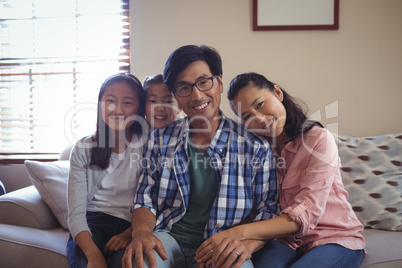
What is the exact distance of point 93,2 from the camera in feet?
7.48

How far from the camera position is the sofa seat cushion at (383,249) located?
1104 mm

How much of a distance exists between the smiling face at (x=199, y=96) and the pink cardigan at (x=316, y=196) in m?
0.34

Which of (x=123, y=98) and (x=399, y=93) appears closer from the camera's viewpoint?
(x=123, y=98)

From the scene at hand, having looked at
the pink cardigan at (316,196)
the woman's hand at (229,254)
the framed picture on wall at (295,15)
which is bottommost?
the woman's hand at (229,254)

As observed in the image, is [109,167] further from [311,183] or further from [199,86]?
[311,183]

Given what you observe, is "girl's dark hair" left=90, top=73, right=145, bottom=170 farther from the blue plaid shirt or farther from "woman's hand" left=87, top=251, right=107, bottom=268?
"woman's hand" left=87, top=251, right=107, bottom=268

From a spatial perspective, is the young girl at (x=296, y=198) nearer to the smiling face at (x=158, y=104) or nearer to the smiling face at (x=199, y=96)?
the smiling face at (x=199, y=96)

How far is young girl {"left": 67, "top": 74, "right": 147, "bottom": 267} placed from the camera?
Result: 1.24 metres

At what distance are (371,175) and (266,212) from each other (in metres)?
0.71

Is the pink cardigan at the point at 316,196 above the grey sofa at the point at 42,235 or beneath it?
above

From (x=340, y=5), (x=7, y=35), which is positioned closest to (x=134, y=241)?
(x=340, y=5)

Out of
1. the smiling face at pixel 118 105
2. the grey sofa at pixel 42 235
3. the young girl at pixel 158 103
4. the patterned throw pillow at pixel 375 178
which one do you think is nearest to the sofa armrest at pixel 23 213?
the grey sofa at pixel 42 235

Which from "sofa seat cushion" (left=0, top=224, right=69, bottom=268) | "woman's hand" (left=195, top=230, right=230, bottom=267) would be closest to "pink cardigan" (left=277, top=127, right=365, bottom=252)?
"woman's hand" (left=195, top=230, right=230, bottom=267)

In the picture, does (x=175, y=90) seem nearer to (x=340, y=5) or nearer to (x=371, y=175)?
(x=371, y=175)
